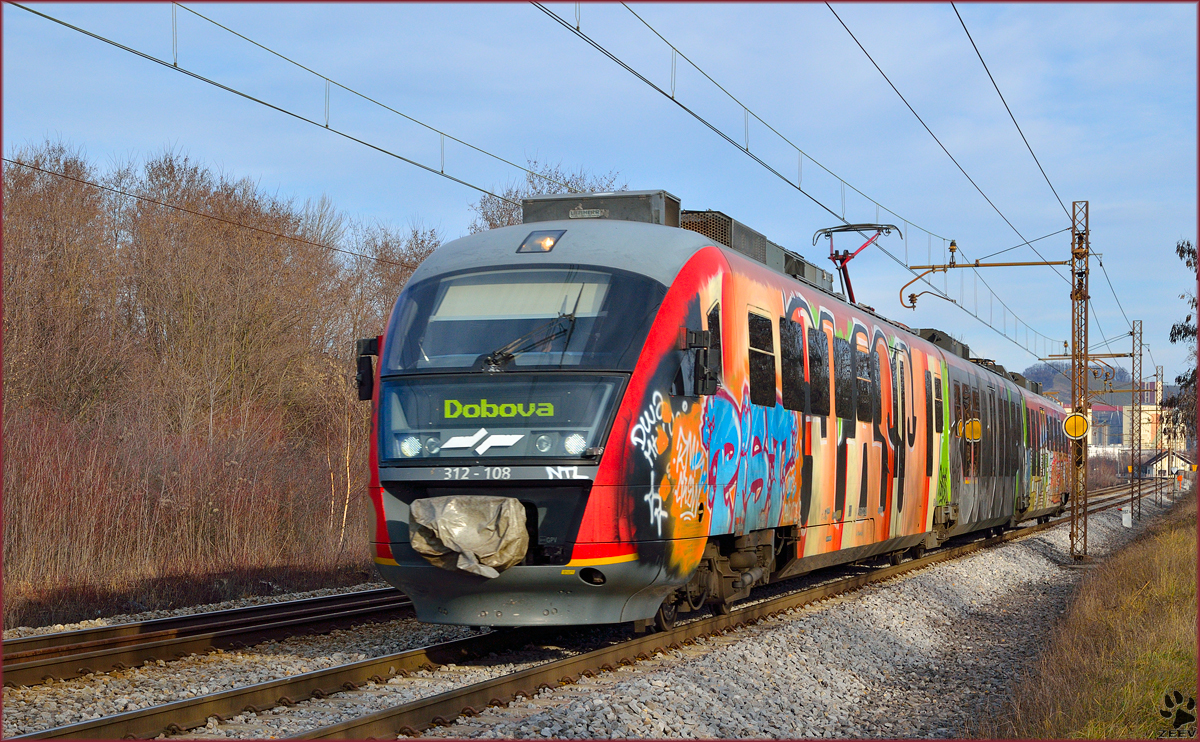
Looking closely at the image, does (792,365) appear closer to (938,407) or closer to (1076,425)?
(938,407)

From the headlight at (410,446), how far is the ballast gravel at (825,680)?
202 centimetres

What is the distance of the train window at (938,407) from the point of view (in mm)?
17416

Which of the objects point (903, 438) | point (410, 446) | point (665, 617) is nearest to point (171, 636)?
point (410, 446)

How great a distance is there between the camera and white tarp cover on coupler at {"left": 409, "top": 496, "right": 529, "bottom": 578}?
790 cm

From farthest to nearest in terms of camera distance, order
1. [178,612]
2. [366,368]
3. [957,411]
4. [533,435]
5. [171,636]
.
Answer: [957,411] → [178,612] → [171,636] → [366,368] → [533,435]

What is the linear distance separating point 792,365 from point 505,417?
400 cm

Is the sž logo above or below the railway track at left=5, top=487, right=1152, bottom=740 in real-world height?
above

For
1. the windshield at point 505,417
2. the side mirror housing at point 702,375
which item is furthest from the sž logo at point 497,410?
the side mirror housing at point 702,375

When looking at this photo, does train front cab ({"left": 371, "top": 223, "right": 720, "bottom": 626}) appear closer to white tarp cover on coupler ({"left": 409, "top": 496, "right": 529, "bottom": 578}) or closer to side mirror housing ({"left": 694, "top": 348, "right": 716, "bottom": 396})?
white tarp cover on coupler ({"left": 409, "top": 496, "right": 529, "bottom": 578})

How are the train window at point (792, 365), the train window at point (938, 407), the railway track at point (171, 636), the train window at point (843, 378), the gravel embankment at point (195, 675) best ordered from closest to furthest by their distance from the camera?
1. the gravel embankment at point (195, 675)
2. the railway track at point (171, 636)
3. the train window at point (792, 365)
4. the train window at point (843, 378)
5. the train window at point (938, 407)

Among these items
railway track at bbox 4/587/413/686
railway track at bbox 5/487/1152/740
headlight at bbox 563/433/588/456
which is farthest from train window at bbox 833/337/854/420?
railway track at bbox 4/587/413/686

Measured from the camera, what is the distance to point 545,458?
798 centimetres

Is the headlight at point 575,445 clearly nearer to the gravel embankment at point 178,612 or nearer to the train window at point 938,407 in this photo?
the gravel embankment at point 178,612

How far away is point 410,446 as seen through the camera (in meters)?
8.31
